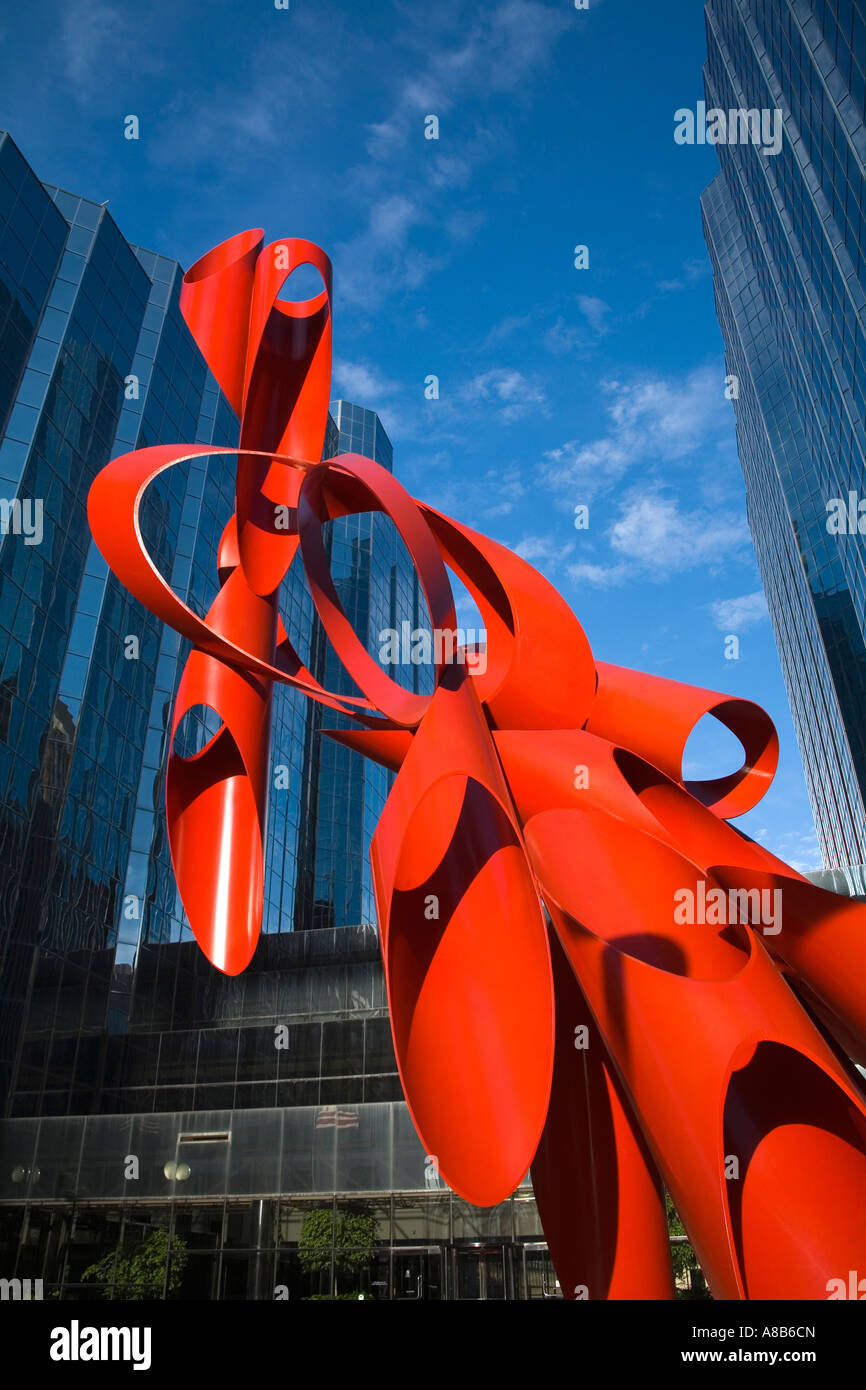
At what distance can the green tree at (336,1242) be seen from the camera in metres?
20.0

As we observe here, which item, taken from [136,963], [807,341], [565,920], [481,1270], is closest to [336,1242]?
[481,1270]

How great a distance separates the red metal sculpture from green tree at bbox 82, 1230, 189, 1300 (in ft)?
48.0

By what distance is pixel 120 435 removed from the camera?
35.5 meters

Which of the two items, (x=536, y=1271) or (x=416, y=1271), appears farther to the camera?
(x=536, y=1271)

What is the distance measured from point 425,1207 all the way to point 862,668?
5228cm

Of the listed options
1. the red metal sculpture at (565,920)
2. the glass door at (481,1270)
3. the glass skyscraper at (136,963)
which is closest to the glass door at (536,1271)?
the glass skyscraper at (136,963)

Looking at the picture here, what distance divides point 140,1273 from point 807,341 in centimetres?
5153

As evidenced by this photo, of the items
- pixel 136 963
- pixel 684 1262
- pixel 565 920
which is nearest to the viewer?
pixel 565 920

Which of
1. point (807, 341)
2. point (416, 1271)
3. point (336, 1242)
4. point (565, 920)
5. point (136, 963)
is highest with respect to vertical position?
point (807, 341)

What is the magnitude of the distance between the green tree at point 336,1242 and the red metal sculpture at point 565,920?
13837 mm

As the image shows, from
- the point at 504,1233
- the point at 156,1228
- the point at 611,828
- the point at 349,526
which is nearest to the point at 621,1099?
the point at 611,828

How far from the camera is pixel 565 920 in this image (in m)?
7.68

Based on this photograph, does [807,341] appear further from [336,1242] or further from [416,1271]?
[336,1242]
